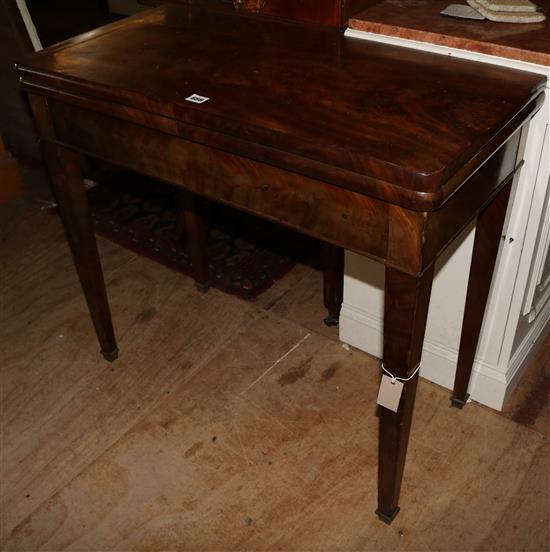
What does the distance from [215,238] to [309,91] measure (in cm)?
123

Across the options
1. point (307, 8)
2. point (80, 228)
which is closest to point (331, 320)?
point (80, 228)

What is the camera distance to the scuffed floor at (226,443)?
4.67 ft

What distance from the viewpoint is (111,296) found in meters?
2.10

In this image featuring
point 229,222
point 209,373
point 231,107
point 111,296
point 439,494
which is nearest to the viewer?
point 231,107

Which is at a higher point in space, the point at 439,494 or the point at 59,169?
the point at 59,169

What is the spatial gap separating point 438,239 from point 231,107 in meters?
0.39

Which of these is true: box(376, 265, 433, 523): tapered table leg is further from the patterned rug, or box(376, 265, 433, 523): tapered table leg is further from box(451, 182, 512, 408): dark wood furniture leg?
the patterned rug

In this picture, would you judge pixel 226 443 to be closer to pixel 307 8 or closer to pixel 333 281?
pixel 333 281

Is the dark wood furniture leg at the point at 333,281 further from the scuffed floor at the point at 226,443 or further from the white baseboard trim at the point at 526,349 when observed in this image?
the white baseboard trim at the point at 526,349

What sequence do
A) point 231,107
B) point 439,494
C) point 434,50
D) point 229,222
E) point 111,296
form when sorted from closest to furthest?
point 231,107 < point 434,50 < point 439,494 < point 111,296 < point 229,222

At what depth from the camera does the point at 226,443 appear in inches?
63.6

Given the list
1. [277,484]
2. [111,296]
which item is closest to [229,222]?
[111,296]

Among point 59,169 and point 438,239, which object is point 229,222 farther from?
point 438,239

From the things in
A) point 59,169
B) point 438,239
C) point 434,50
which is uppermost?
point 434,50
